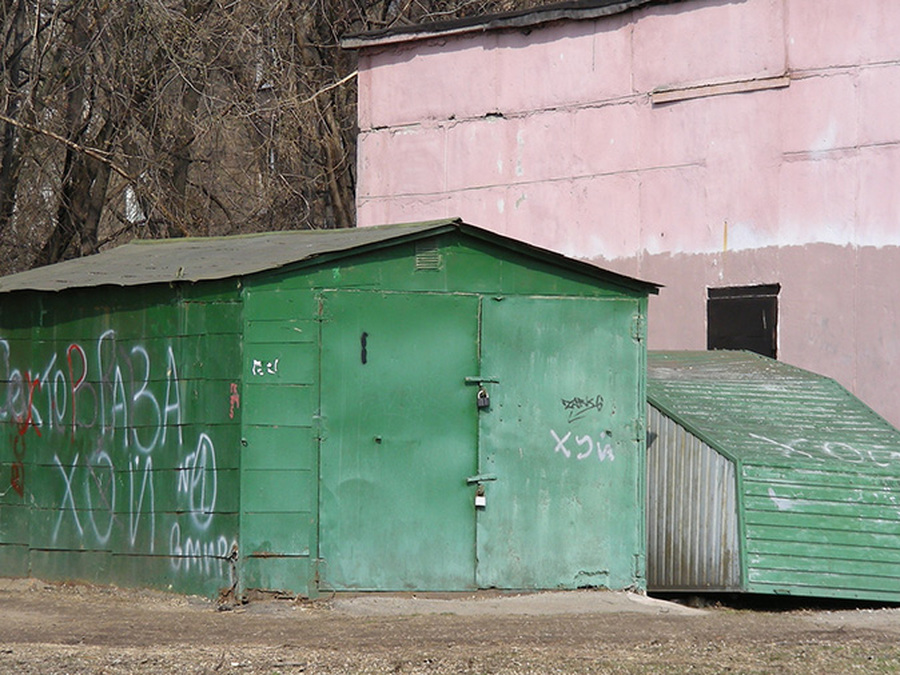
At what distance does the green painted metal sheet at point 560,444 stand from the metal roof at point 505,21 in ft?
18.6

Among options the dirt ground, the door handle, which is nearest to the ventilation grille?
the door handle

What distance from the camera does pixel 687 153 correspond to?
612 inches

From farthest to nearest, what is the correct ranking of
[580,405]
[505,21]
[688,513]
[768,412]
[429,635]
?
[505,21] < [768,412] < [688,513] < [580,405] < [429,635]

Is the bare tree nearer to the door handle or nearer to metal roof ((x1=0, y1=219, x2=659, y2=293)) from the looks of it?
metal roof ((x1=0, y1=219, x2=659, y2=293))

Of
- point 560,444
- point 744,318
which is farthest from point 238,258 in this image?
point 744,318

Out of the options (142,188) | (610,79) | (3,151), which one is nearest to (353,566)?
(610,79)

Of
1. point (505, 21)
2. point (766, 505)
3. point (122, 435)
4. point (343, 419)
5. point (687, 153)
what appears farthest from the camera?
point (505, 21)

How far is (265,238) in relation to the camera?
12.2 m

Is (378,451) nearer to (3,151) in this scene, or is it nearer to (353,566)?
(353,566)

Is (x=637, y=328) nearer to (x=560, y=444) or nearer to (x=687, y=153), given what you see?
(x=560, y=444)

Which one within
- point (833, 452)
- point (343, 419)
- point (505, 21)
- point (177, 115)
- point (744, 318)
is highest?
point (505, 21)

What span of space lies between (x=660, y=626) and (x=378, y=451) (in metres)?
2.32

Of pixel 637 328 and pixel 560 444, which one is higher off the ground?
pixel 637 328

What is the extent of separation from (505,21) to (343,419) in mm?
7541
